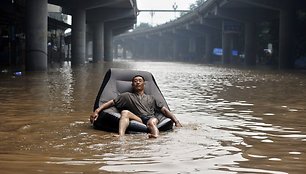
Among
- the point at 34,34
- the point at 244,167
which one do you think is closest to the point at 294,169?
the point at 244,167

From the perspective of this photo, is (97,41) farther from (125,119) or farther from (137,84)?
(125,119)

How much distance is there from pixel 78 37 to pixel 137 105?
4236cm

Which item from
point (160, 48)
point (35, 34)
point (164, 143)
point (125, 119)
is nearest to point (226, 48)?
point (35, 34)

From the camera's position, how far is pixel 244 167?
19.3ft

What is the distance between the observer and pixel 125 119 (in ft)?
26.8

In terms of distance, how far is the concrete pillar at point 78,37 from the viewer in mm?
49294

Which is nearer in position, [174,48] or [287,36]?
[287,36]

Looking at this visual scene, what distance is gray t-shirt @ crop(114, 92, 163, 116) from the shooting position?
8.63 metres

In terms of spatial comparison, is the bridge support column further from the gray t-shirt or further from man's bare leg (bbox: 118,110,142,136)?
man's bare leg (bbox: 118,110,142,136)

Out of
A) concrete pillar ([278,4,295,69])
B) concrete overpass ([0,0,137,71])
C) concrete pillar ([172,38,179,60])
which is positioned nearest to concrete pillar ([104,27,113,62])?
concrete overpass ([0,0,137,71])

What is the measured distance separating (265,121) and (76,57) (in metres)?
41.4

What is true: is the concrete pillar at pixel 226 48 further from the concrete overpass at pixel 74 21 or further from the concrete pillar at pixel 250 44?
the concrete overpass at pixel 74 21

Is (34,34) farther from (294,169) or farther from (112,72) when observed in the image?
(294,169)

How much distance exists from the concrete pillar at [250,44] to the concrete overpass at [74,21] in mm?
15105
